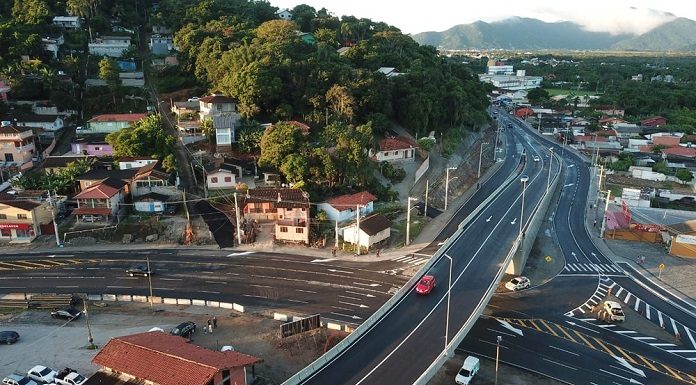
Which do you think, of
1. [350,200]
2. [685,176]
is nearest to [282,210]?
[350,200]

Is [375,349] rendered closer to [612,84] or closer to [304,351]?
[304,351]

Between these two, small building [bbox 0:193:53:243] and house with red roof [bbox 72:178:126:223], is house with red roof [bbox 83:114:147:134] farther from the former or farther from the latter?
small building [bbox 0:193:53:243]

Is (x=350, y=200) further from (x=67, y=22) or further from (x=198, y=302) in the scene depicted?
(x=67, y=22)

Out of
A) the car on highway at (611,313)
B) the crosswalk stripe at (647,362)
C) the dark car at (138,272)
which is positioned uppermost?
the dark car at (138,272)

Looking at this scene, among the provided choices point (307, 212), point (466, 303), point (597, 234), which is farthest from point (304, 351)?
point (597, 234)

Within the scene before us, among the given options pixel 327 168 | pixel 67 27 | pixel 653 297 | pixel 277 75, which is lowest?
pixel 653 297

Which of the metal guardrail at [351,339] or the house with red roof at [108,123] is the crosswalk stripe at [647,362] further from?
the house with red roof at [108,123]

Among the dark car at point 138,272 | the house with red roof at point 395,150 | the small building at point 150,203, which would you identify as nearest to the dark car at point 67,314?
the dark car at point 138,272
